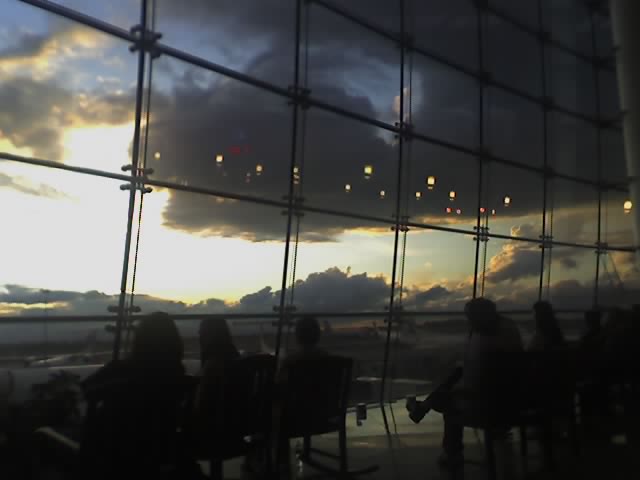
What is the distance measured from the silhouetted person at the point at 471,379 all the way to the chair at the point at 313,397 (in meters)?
0.52

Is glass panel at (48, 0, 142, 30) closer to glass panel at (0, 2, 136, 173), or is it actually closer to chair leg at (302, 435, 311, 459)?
glass panel at (0, 2, 136, 173)

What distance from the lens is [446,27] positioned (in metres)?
6.07

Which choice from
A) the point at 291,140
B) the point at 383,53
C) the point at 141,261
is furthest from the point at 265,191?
the point at 383,53

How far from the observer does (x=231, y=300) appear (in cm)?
421

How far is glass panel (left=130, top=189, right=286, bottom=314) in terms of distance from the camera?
3.70 metres

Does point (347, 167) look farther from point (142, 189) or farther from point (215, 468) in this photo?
point (215, 468)

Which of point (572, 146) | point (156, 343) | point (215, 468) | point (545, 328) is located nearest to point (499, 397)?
point (545, 328)

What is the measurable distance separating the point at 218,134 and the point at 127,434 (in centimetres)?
258

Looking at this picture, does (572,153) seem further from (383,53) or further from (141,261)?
(141,261)

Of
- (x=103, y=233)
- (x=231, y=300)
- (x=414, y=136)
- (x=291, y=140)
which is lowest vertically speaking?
(x=231, y=300)

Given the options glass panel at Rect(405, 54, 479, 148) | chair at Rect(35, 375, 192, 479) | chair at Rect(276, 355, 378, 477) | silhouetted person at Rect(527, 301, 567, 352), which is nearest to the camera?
chair at Rect(35, 375, 192, 479)

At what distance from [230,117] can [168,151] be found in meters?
0.65

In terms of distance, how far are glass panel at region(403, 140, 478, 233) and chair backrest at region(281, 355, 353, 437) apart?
8.91 feet

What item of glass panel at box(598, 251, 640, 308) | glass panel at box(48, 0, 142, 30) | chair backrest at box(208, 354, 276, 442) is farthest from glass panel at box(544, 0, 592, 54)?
chair backrest at box(208, 354, 276, 442)
